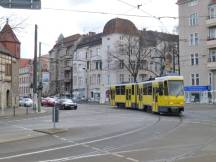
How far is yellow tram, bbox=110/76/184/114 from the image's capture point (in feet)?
122

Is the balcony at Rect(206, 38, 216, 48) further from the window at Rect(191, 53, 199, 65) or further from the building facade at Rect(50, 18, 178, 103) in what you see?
the building facade at Rect(50, 18, 178, 103)

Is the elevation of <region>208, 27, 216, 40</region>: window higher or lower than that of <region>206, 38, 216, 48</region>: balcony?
higher

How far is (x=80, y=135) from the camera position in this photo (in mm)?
22234

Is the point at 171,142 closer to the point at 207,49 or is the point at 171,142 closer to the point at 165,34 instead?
the point at 207,49

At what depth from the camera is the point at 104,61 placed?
106062mm

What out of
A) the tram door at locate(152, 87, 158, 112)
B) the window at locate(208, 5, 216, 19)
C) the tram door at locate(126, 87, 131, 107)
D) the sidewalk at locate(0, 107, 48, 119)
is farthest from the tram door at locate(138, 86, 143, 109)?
the window at locate(208, 5, 216, 19)

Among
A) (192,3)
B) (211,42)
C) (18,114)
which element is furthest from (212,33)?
(18,114)

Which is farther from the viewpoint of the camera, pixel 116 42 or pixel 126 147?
pixel 116 42

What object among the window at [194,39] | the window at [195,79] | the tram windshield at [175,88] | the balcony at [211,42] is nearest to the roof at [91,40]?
the window at [194,39]

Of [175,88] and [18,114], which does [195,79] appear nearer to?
[18,114]

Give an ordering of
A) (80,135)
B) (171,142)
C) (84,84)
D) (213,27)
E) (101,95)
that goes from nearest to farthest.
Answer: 1. (171,142)
2. (80,135)
3. (213,27)
4. (101,95)
5. (84,84)

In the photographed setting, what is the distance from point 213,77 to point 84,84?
156 feet

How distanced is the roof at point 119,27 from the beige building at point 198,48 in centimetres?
2435

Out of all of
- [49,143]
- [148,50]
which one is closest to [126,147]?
[49,143]
